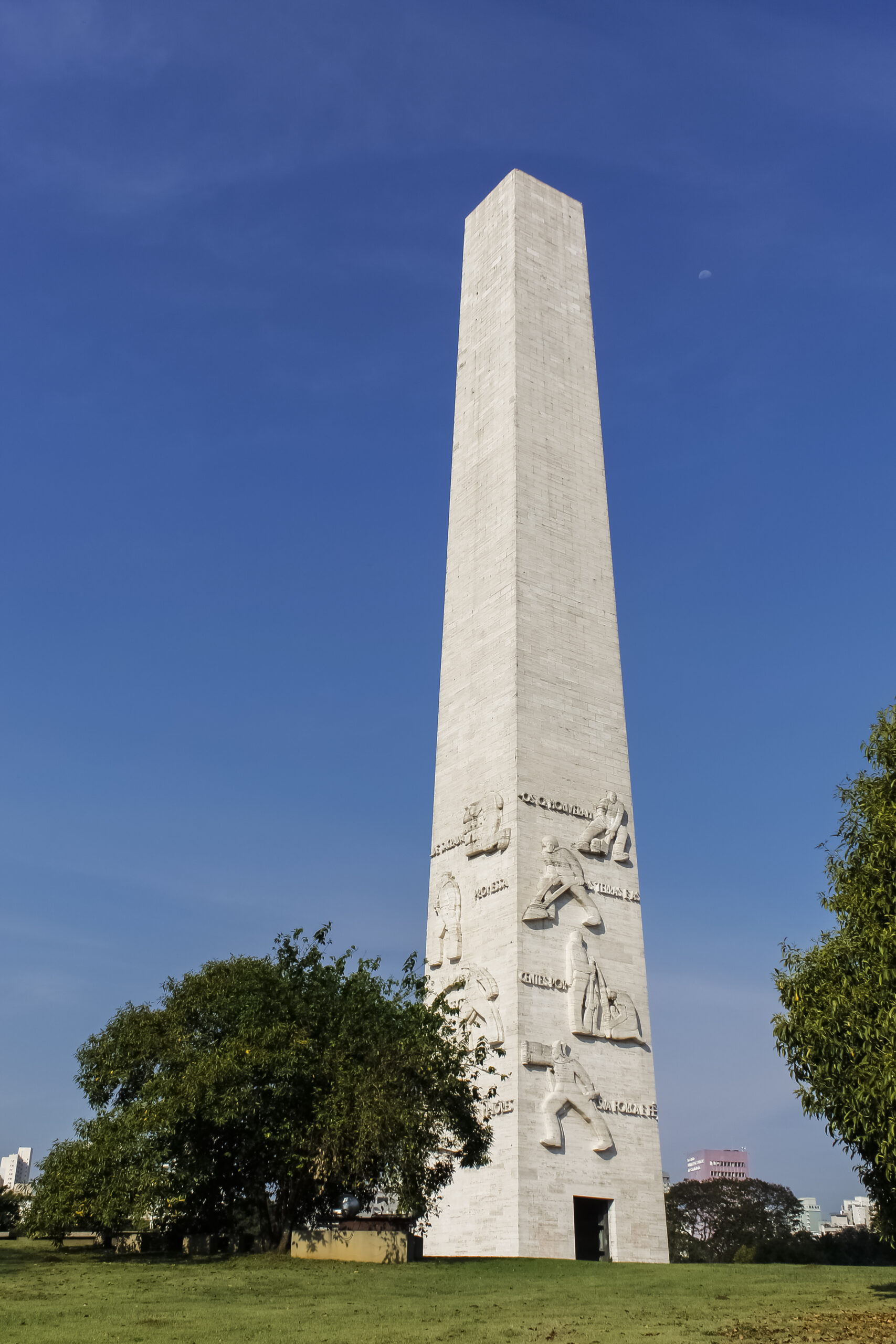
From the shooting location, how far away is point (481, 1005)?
95.0ft

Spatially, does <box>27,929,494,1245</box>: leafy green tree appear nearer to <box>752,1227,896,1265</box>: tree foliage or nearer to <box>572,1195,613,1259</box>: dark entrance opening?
<box>572,1195,613,1259</box>: dark entrance opening

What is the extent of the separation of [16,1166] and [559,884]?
413 feet

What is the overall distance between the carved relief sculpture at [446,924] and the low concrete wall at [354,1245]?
8692 mm

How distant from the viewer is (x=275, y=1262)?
832 inches

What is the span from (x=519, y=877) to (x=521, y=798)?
83.8 inches

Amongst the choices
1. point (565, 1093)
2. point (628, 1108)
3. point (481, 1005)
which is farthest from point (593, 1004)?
point (481, 1005)

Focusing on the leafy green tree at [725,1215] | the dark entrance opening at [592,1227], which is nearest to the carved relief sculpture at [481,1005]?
the dark entrance opening at [592,1227]

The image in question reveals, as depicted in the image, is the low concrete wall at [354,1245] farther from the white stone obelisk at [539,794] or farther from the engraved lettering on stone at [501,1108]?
the engraved lettering on stone at [501,1108]

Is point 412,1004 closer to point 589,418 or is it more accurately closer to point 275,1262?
point 275,1262

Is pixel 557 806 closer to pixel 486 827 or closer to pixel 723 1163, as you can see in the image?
pixel 486 827

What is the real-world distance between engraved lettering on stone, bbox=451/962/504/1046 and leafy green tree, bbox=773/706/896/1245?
11.1m

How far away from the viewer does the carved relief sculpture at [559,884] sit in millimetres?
29406

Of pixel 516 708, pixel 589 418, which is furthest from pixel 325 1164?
pixel 589 418

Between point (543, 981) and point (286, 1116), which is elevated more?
point (543, 981)
